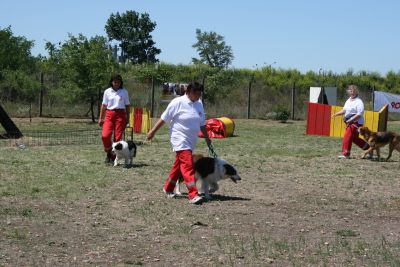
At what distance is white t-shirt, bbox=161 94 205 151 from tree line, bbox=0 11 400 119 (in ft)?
63.1

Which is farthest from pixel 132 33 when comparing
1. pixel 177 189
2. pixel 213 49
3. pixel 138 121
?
pixel 177 189

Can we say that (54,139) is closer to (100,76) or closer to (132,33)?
(100,76)

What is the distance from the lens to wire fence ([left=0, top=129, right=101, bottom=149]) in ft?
56.7

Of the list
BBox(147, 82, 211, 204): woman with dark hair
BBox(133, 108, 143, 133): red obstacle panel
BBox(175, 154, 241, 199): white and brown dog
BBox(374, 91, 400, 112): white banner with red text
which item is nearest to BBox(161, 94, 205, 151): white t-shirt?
BBox(147, 82, 211, 204): woman with dark hair

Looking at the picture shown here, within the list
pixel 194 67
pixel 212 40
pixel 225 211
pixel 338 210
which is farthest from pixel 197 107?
pixel 212 40

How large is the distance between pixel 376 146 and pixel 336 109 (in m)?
8.76

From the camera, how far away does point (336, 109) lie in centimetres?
2386

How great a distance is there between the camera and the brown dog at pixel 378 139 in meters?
15.2

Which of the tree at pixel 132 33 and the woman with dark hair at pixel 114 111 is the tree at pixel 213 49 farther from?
the woman with dark hair at pixel 114 111

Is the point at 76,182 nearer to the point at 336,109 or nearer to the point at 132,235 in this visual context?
the point at 132,235

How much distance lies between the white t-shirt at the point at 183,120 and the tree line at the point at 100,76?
19228mm

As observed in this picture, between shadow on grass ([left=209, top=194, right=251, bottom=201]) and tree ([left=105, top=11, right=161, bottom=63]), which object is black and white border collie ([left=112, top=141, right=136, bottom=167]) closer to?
shadow on grass ([left=209, top=194, right=251, bottom=201])

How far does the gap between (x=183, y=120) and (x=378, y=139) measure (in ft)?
24.2

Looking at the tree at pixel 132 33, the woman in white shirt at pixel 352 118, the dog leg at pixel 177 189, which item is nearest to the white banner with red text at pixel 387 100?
the woman in white shirt at pixel 352 118
